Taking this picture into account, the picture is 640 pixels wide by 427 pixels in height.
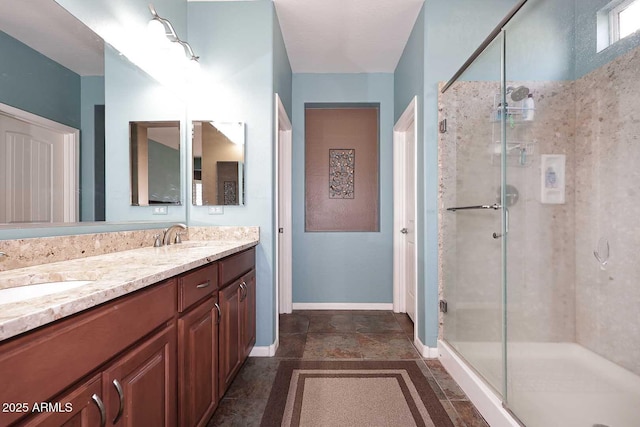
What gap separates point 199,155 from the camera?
2.29 meters

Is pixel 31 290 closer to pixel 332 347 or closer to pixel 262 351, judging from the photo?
pixel 262 351

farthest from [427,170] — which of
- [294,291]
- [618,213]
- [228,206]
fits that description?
[294,291]

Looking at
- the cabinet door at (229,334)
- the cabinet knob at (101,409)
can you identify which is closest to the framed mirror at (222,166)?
the cabinet door at (229,334)

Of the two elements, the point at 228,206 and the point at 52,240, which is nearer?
the point at 52,240

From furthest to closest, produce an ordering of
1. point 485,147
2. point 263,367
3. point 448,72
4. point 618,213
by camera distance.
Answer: point 448,72, point 263,367, point 485,147, point 618,213

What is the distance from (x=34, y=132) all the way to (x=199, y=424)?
134 cm

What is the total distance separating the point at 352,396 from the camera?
177 centimetres

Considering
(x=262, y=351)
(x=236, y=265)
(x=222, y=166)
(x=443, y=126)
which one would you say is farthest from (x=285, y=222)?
(x=443, y=126)

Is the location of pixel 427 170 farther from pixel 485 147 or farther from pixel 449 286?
pixel 449 286

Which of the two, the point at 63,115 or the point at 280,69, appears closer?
the point at 63,115

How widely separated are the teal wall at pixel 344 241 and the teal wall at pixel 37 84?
2.28 meters

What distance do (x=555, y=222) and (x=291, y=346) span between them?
2022 millimetres

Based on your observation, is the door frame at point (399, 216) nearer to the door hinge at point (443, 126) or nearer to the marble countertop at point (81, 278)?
the door hinge at point (443, 126)

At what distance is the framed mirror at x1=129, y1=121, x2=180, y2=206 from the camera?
6.03ft
